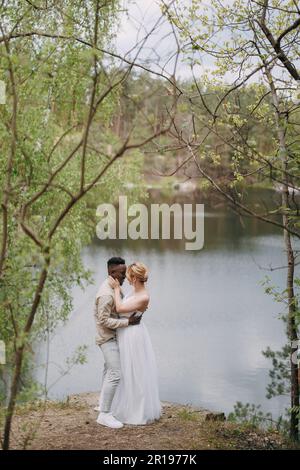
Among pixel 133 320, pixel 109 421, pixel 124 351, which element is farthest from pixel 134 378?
pixel 133 320

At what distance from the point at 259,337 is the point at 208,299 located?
4023 millimetres

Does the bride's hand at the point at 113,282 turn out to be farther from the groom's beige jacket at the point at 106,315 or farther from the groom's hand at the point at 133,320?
the groom's hand at the point at 133,320

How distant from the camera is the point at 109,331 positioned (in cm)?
659

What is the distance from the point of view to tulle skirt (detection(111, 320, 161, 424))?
22.2 feet

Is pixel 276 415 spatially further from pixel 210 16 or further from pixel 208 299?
pixel 208 299

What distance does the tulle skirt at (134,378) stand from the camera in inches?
267

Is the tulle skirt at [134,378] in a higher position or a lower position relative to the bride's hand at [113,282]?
lower

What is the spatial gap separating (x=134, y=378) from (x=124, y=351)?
1.02ft

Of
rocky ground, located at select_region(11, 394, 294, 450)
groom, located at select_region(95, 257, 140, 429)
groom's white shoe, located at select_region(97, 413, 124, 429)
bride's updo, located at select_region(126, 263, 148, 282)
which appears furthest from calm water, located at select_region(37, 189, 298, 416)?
groom's white shoe, located at select_region(97, 413, 124, 429)

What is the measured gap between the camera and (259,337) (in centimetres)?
1739

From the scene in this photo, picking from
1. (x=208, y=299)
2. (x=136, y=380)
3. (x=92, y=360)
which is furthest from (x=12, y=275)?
(x=208, y=299)

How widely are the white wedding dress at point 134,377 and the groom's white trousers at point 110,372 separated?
7.8 inches

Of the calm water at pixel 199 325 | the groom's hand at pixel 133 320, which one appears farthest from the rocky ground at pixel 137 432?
the calm water at pixel 199 325

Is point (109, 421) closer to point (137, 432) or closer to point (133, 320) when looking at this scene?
point (137, 432)
